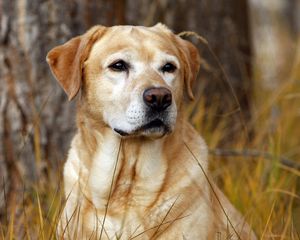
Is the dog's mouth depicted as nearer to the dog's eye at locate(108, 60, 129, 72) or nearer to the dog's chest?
the dog's chest

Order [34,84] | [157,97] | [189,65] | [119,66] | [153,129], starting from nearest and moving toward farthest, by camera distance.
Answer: [157,97], [153,129], [119,66], [189,65], [34,84]

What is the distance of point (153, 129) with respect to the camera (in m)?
4.13

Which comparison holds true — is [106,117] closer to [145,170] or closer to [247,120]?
[145,170]

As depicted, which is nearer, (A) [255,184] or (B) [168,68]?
(B) [168,68]

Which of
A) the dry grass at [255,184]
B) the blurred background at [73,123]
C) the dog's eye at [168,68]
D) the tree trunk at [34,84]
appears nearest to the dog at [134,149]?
the dog's eye at [168,68]

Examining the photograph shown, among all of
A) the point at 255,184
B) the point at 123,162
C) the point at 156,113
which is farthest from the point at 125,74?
the point at 255,184

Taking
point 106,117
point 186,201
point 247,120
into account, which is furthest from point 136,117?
point 247,120

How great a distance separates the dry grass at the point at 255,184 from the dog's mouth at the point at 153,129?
50 centimetres

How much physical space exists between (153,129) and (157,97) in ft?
0.65

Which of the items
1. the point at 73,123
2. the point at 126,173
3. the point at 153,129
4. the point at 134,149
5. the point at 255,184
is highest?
the point at 153,129

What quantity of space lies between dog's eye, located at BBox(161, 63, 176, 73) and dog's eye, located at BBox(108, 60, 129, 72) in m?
0.21

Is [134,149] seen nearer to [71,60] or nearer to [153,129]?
[153,129]

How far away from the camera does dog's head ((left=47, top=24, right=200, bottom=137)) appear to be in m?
4.10

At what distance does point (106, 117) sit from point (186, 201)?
63 cm
